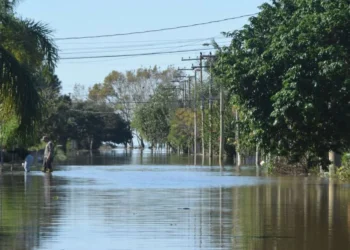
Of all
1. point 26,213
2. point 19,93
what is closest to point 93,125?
point 19,93

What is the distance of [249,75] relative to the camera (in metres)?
29.2

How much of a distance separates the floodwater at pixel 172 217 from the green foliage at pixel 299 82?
1.70 meters

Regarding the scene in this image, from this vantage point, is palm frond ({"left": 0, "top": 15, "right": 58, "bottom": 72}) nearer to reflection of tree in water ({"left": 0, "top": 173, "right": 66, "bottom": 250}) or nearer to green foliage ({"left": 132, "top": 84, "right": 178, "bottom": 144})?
reflection of tree in water ({"left": 0, "top": 173, "right": 66, "bottom": 250})

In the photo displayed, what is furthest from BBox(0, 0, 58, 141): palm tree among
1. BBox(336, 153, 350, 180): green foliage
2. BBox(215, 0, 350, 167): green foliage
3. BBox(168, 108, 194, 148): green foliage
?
BBox(168, 108, 194, 148): green foliage

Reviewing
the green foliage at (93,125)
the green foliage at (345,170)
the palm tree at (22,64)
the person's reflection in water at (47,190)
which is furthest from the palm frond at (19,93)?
the green foliage at (93,125)

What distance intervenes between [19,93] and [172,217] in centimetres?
759

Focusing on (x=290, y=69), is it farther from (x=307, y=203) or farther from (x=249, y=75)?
(x=307, y=203)

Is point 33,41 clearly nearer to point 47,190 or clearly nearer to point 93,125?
point 47,190

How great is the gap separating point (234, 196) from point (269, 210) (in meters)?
4.80

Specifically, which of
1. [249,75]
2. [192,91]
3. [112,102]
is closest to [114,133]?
[112,102]

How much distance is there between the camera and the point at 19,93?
80.1 ft

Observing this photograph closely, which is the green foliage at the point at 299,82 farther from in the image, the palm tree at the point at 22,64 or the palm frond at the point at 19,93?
the palm frond at the point at 19,93

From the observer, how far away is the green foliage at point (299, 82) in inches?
1048

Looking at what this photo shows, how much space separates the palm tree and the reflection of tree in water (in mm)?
2083
